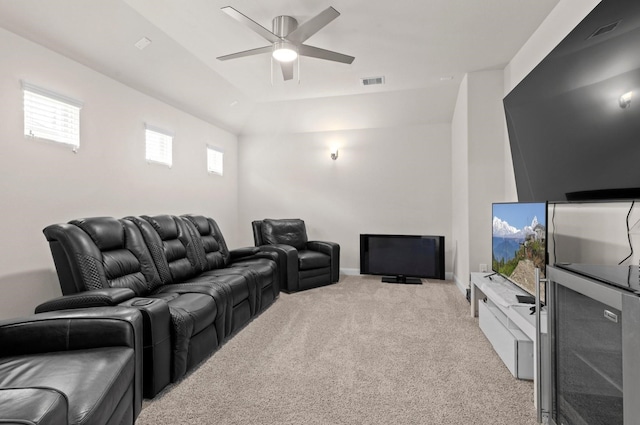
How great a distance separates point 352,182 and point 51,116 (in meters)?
4.02

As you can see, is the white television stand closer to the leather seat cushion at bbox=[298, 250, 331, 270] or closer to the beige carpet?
the beige carpet

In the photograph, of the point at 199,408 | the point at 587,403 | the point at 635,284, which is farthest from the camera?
the point at 199,408

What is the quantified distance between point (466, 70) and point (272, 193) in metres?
3.62

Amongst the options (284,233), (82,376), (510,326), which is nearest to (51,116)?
(82,376)

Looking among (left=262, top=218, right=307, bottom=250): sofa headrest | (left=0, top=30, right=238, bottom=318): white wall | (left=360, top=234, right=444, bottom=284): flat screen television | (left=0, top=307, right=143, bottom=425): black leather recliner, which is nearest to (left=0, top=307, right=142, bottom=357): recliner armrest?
(left=0, top=307, right=143, bottom=425): black leather recliner

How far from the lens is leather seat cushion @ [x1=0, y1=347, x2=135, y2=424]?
108 cm

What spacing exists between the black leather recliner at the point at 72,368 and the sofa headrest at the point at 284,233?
126 inches

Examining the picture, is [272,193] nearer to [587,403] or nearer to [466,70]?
[466,70]

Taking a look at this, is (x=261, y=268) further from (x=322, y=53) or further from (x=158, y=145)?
(x=322, y=53)

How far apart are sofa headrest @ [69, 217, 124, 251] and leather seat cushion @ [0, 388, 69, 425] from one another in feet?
4.99

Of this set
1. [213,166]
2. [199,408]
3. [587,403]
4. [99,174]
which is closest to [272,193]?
[213,166]

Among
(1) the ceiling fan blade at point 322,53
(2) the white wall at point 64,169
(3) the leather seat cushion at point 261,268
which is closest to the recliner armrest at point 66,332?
(2) the white wall at point 64,169

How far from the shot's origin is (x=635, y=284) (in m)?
1.08

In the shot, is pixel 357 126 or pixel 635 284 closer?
pixel 635 284
